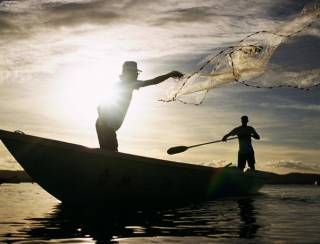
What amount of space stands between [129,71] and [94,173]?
2644 mm

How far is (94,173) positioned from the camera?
11.1 m

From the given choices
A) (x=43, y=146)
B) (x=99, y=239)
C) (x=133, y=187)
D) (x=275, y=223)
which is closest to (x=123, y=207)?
(x=133, y=187)

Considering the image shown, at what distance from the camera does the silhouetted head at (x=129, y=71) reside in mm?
11266

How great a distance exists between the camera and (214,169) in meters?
14.4

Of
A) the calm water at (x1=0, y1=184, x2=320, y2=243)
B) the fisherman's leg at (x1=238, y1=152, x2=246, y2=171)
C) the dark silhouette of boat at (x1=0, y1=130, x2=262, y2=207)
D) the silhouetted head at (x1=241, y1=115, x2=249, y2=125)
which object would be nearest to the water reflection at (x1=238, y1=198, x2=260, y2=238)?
the calm water at (x1=0, y1=184, x2=320, y2=243)

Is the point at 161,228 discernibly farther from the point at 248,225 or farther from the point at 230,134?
the point at 230,134

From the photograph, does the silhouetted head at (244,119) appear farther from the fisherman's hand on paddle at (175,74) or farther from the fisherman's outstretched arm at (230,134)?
the fisherman's hand on paddle at (175,74)

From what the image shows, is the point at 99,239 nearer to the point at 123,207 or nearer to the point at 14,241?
the point at 14,241

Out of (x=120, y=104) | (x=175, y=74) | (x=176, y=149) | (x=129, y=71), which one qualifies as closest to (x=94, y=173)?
(x=120, y=104)

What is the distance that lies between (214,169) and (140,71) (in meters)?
4.57

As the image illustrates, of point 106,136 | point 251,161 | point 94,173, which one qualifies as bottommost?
point 251,161

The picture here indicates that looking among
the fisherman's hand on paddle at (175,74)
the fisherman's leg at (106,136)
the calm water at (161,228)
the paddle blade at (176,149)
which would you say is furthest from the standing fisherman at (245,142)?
the fisherman's leg at (106,136)

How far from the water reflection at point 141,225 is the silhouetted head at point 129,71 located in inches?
131

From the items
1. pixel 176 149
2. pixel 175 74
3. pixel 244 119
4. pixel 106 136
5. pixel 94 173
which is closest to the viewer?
pixel 94 173
